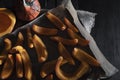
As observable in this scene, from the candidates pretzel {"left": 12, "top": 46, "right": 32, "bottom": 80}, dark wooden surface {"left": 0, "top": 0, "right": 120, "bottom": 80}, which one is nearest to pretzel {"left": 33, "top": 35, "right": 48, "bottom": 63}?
pretzel {"left": 12, "top": 46, "right": 32, "bottom": 80}

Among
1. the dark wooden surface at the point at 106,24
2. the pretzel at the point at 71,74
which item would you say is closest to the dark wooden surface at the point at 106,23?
the dark wooden surface at the point at 106,24

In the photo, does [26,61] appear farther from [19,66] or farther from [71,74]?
[71,74]

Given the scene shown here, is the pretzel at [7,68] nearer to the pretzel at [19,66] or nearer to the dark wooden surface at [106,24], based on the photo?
the pretzel at [19,66]

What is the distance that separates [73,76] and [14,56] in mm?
192

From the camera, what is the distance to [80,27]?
983 millimetres

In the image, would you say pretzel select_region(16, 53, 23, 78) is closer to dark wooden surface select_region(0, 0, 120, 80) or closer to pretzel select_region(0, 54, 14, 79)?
pretzel select_region(0, 54, 14, 79)

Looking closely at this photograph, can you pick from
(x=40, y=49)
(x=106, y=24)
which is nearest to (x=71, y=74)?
(x=40, y=49)

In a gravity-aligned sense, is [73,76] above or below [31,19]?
below

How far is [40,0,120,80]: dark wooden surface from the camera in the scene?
1081 millimetres

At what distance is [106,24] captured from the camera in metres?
1.18

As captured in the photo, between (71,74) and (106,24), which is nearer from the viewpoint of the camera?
(71,74)

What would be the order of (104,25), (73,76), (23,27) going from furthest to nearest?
(104,25) < (23,27) < (73,76)

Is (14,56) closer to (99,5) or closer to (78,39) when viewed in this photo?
(78,39)

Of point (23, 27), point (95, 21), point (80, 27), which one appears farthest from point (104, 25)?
point (23, 27)
